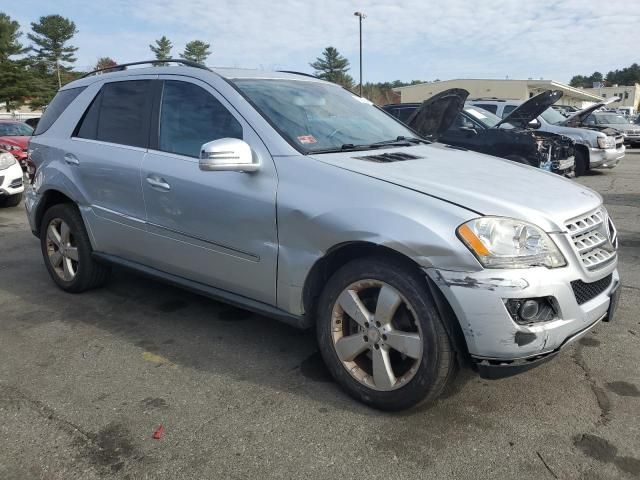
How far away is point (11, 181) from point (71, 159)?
19.7 ft

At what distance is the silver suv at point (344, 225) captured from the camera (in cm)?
249

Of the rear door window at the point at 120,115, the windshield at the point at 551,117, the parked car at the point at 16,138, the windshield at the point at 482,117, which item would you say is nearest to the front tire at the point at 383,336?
the rear door window at the point at 120,115

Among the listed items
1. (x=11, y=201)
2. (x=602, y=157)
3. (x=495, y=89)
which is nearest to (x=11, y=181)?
(x=11, y=201)

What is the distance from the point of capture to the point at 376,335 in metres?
2.77

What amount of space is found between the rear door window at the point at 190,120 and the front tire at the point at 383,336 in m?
1.20

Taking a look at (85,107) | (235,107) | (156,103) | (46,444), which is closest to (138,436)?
(46,444)

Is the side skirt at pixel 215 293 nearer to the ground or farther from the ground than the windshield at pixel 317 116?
nearer to the ground

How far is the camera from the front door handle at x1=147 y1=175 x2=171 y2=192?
3584mm

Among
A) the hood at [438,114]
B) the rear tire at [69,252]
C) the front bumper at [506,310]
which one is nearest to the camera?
the front bumper at [506,310]

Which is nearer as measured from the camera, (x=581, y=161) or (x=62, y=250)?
(x=62, y=250)

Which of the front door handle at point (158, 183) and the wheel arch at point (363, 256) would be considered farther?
the front door handle at point (158, 183)

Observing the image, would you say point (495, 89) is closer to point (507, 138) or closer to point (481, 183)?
point (507, 138)

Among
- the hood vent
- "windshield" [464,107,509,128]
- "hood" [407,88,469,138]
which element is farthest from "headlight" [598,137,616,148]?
the hood vent

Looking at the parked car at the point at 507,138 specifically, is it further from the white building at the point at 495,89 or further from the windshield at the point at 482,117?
the white building at the point at 495,89
